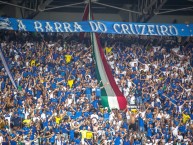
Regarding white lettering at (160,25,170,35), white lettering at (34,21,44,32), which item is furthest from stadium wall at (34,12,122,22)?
white lettering at (160,25,170,35)

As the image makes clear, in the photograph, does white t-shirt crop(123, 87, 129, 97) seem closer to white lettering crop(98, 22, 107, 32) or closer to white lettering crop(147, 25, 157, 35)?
white lettering crop(98, 22, 107, 32)

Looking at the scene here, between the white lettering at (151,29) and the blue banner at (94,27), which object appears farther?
the white lettering at (151,29)

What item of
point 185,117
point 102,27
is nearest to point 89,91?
point 102,27

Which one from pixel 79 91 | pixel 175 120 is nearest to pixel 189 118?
pixel 175 120

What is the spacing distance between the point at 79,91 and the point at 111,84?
1.80 metres

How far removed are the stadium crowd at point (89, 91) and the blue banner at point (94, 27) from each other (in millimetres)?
1870

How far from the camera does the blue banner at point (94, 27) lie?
24.2 m

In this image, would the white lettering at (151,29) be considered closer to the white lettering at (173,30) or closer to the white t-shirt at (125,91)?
the white lettering at (173,30)

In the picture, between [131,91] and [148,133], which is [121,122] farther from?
[131,91]

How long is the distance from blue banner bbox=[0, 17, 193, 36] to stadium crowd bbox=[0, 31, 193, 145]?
187 cm

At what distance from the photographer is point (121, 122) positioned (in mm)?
21938

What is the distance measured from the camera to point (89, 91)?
2373 centimetres

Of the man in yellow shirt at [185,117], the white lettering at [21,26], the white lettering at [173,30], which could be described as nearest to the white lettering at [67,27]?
the white lettering at [21,26]

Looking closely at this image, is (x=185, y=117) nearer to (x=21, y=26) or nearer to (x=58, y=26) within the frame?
(x=58, y=26)
